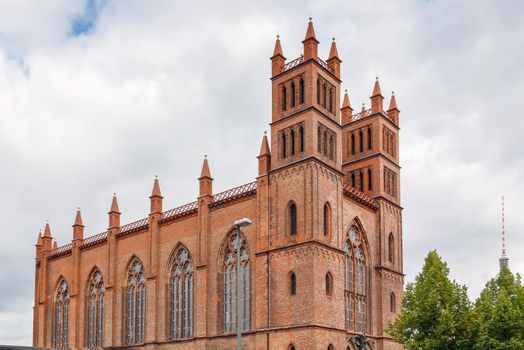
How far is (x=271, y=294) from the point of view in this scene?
158 ft

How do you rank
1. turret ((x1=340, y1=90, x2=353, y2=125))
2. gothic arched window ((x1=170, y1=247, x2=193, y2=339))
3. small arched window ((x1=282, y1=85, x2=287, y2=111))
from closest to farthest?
small arched window ((x1=282, y1=85, x2=287, y2=111))
gothic arched window ((x1=170, y1=247, x2=193, y2=339))
turret ((x1=340, y1=90, x2=353, y2=125))

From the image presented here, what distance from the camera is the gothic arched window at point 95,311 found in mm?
64938

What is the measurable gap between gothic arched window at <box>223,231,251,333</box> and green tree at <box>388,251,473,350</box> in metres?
11.6

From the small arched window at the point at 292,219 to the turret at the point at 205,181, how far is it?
8.47m

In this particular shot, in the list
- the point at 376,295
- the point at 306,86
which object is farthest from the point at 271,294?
the point at 306,86

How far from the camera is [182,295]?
56.6 meters

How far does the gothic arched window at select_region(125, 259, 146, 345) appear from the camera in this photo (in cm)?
6022

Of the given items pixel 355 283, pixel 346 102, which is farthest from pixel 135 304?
pixel 346 102

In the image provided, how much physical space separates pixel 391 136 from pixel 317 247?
16052mm

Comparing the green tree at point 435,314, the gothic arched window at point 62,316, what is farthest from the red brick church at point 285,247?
the green tree at point 435,314

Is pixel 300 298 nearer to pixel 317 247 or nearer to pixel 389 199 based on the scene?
pixel 317 247

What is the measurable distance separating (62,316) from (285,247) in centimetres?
3180

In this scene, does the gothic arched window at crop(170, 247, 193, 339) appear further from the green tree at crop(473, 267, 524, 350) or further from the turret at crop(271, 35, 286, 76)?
the green tree at crop(473, 267, 524, 350)

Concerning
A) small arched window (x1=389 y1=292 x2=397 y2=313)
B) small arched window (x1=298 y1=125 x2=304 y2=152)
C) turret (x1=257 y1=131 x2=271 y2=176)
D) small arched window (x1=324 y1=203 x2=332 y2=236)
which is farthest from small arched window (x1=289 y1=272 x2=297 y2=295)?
small arched window (x1=389 y1=292 x2=397 y2=313)
